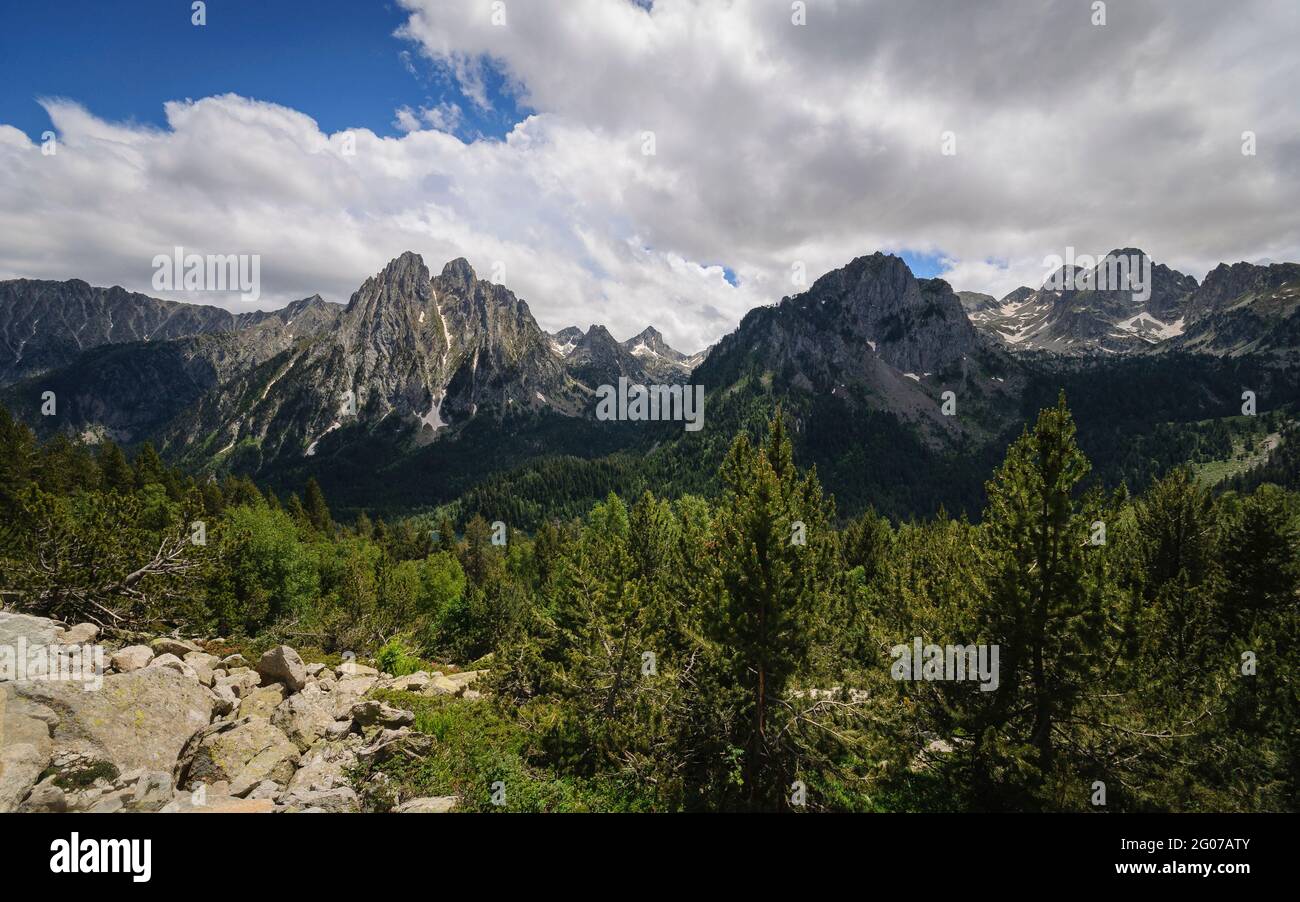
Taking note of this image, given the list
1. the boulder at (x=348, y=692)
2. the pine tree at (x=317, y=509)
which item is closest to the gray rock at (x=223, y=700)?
the boulder at (x=348, y=692)

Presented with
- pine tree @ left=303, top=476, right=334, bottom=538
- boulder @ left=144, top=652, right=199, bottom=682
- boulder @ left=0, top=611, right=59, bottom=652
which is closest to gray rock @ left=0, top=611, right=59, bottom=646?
boulder @ left=0, top=611, right=59, bottom=652

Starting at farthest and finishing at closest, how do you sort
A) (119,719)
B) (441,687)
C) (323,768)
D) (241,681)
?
(441,687)
(241,681)
(323,768)
(119,719)

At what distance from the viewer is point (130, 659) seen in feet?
54.8

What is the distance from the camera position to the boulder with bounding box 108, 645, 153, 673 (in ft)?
53.9

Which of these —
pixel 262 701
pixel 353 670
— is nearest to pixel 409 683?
pixel 353 670

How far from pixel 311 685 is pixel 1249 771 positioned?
30983 millimetres

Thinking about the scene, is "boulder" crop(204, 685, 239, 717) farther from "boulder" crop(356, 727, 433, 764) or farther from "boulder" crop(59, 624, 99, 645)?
"boulder" crop(59, 624, 99, 645)

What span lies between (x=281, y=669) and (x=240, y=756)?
6539 mm

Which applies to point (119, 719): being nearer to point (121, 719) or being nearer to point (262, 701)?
point (121, 719)

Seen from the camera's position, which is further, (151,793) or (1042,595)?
(1042,595)

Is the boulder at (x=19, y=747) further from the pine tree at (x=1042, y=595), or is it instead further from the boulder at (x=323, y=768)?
the pine tree at (x=1042, y=595)

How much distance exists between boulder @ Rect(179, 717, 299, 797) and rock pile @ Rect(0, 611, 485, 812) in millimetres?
29

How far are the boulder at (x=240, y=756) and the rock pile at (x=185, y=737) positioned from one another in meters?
0.03
